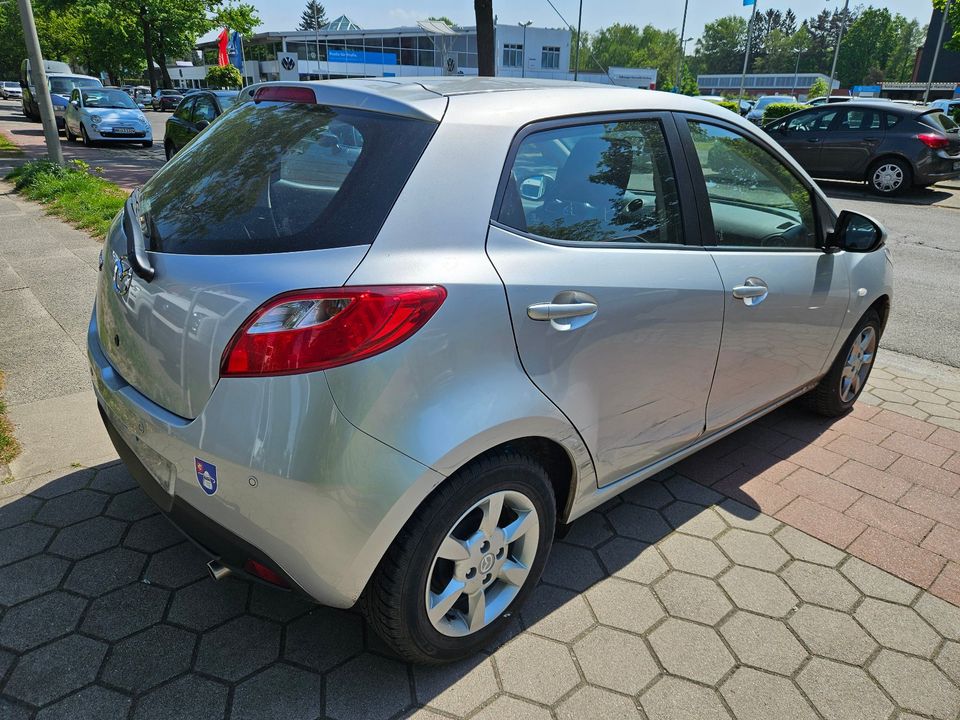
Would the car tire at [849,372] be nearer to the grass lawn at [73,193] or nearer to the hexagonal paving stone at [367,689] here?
the hexagonal paving stone at [367,689]

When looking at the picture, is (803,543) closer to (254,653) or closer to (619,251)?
(619,251)

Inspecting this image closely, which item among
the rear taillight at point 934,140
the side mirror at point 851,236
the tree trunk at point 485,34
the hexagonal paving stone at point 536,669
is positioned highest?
the tree trunk at point 485,34

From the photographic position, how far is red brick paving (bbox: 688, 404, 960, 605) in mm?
2947

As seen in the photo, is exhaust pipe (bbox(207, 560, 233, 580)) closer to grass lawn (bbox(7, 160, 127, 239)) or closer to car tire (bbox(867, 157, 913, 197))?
grass lawn (bbox(7, 160, 127, 239))

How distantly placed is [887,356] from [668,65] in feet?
466

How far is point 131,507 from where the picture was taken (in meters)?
2.91

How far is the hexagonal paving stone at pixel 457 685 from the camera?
209 cm

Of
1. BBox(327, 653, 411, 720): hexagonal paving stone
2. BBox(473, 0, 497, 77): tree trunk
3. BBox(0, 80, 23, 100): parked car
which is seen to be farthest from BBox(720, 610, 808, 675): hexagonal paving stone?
BBox(0, 80, 23, 100): parked car

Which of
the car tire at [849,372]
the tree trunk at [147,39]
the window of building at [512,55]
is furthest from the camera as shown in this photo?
the window of building at [512,55]

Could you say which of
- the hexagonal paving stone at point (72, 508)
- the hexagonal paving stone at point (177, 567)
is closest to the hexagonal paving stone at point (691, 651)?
the hexagonal paving stone at point (177, 567)

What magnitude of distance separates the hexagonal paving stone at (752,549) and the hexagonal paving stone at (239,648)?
1784 mm

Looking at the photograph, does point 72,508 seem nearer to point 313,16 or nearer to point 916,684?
point 916,684

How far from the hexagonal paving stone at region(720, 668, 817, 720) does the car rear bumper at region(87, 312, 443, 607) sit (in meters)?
1.19

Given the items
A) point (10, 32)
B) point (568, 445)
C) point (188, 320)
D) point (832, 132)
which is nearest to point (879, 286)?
point (568, 445)
